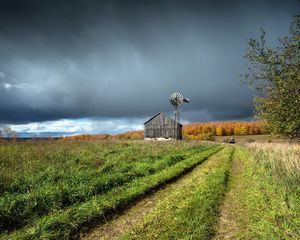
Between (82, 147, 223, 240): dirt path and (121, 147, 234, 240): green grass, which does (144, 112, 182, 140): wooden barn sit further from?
(121, 147, 234, 240): green grass

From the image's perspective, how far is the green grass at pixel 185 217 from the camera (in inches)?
225

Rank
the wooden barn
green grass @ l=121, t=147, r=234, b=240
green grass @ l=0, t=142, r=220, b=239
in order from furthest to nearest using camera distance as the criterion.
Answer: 1. the wooden barn
2. green grass @ l=0, t=142, r=220, b=239
3. green grass @ l=121, t=147, r=234, b=240

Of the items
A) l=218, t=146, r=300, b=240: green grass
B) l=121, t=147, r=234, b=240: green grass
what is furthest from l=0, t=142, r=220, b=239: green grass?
l=218, t=146, r=300, b=240: green grass

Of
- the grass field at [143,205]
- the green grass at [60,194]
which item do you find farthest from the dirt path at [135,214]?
the green grass at [60,194]

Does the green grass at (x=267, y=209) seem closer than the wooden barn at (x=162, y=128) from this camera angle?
Yes

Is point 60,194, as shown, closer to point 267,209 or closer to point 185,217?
point 185,217

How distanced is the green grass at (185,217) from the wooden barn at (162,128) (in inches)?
2033

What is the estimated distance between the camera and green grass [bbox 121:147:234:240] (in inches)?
225

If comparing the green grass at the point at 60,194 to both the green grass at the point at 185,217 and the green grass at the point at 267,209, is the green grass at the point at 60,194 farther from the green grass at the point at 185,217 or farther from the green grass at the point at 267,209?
the green grass at the point at 267,209

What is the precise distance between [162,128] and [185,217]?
5616 centimetres

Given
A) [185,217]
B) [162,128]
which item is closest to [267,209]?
[185,217]

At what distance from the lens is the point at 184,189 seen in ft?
32.8

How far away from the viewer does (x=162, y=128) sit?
206 ft

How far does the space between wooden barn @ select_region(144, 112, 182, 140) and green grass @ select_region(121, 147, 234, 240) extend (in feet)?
169
